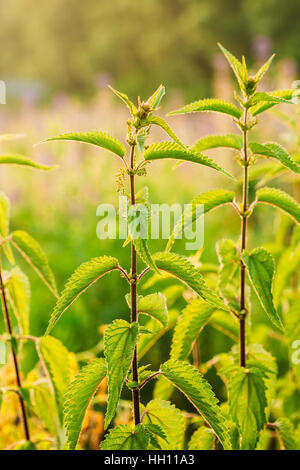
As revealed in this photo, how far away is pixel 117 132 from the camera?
7785 mm

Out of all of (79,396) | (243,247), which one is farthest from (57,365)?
(243,247)

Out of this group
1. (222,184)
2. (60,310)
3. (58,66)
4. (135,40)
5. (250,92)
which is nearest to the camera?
(60,310)

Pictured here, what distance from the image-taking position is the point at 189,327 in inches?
50.2

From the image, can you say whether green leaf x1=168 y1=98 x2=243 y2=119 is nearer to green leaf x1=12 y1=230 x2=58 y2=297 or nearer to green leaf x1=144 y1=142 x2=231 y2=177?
green leaf x1=144 y1=142 x2=231 y2=177

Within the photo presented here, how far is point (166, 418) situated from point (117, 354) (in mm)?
269

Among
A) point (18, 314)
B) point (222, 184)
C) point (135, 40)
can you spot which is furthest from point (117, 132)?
point (135, 40)

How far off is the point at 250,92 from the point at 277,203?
0.24m

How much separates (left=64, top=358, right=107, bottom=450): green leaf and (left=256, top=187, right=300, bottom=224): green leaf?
1.58ft

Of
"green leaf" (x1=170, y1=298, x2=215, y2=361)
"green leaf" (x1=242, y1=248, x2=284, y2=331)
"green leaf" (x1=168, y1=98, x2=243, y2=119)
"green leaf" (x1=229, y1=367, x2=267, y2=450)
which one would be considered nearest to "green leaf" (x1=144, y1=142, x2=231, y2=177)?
"green leaf" (x1=168, y1=98, x2=243, y2=119)

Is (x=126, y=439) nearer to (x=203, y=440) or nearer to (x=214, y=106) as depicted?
(x=203, y=440)

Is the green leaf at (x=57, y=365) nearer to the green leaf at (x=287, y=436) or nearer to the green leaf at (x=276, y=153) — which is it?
the green leaf at (x=287, y=436)

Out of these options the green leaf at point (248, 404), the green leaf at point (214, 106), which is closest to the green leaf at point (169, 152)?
the green leaf at point (214, 106)

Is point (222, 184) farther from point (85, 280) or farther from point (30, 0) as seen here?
point (30, 0)

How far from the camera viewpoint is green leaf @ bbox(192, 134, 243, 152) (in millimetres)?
1271
